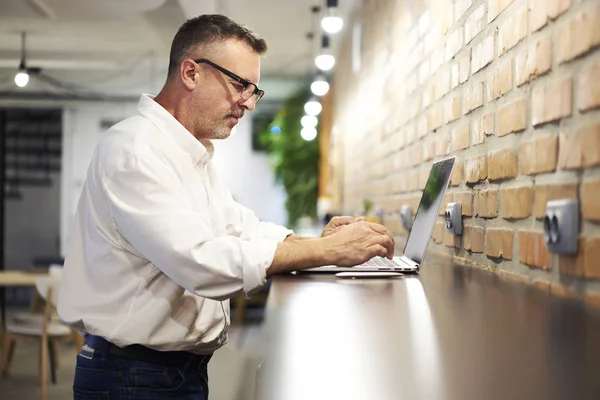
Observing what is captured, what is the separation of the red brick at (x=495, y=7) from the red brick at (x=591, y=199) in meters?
0.62

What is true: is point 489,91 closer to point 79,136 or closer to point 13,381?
point 13,381

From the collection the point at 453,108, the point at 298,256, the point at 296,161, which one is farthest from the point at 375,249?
the point at 296,161

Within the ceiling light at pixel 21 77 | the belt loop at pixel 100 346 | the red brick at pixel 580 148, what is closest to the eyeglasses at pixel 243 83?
the belt loop at pixel 100 346

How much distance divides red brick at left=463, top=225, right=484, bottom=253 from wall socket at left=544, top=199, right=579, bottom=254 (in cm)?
55

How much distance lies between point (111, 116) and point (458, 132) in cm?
1186

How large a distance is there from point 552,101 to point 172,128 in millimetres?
905

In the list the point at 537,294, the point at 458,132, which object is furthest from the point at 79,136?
the point at 537,294

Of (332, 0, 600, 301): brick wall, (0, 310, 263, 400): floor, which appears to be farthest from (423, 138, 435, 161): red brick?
(0, 310, 263, 400): floor

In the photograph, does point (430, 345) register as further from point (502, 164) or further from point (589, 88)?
point (502, 164)

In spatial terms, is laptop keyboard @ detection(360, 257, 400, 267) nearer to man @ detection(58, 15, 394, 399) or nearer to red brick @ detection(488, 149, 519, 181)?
man @ detection(58, 15, 394, 399)

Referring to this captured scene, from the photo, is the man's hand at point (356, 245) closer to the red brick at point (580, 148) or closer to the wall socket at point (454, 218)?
the red brick at point (580, 148)

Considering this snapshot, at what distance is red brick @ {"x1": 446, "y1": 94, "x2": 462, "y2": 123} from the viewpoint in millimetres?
2170

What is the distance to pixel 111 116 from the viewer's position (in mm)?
13195

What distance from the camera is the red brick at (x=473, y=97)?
1.92m
